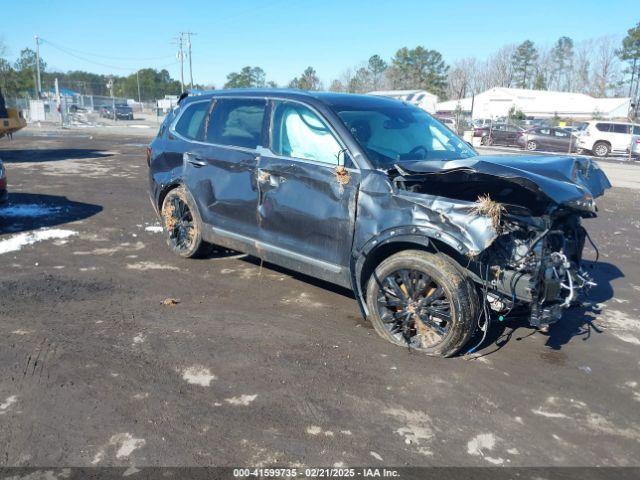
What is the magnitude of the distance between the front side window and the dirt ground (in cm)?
142

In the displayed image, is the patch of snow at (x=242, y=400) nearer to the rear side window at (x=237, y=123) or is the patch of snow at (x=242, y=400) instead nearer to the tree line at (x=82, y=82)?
the rear side window at (x=237, y=123)

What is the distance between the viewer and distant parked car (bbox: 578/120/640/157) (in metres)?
25.5

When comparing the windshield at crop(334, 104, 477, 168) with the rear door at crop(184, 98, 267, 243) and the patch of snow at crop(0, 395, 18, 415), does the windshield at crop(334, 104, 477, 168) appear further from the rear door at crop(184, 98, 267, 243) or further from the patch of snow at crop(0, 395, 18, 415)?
the patch of snow at crop(0, 395, 18, 415)

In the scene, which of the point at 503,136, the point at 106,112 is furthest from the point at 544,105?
the point at 106,112

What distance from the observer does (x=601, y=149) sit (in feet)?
85.0

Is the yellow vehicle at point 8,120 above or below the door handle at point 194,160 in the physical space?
above

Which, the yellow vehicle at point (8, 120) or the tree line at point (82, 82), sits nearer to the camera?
the yellow vehicle at point (8, 120)

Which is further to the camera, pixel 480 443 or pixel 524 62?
pixel 524 62

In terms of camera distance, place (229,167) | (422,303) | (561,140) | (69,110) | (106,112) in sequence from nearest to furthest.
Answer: (422,303)
(229,167)
(561,140)
(69,110)
(106,112)

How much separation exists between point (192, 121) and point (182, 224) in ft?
3.93

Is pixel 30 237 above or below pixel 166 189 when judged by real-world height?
below

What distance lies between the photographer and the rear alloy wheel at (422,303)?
3.72 m

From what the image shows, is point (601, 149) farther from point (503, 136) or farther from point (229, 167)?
point (229, 167)

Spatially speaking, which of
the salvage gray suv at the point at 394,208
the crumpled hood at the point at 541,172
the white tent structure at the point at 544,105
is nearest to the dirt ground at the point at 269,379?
the salvage gray suv at the point at 394,208
